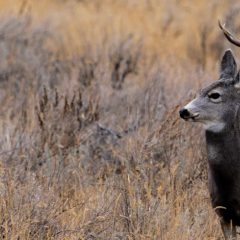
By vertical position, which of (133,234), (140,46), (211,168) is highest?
(211,168)

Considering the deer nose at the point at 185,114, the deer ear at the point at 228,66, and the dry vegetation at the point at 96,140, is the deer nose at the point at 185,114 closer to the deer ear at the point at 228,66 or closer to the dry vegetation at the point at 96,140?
the deer ear at the point at 228,66

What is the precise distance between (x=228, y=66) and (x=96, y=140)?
8.89ft

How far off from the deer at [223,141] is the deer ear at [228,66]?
53mm

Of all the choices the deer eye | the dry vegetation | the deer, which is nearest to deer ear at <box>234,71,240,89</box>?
the deer

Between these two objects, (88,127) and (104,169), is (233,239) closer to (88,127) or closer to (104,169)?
Answer: (104,169)

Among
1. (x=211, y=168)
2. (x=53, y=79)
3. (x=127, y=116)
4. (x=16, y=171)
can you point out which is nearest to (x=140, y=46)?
(x=53, y=79)

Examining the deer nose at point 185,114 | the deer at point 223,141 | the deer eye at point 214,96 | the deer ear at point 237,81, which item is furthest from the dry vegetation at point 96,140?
the deer ear at point 237,81

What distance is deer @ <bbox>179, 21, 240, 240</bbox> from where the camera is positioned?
6.92 m

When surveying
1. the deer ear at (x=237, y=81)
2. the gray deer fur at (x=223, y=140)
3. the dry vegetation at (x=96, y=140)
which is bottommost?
the dry vegetation at (x=96, y=140)

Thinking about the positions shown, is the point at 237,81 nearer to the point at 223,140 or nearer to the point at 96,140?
the point at 223,140

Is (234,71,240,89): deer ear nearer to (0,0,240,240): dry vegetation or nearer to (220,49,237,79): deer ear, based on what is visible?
(220,49,237,79): deer ear

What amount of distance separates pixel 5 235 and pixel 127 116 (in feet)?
14.5

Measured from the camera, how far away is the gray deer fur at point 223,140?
692 centimetres

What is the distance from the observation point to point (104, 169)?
920cm
